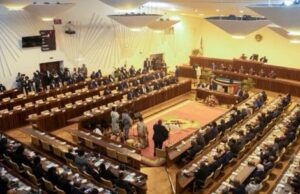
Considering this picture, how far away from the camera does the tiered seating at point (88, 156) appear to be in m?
10.8

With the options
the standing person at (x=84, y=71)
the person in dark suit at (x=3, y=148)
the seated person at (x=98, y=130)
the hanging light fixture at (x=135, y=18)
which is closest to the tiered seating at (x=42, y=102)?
the standing person at (x=84, y=71)

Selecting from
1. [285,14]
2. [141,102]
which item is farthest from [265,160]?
[141,102]

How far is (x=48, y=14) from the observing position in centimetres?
1584

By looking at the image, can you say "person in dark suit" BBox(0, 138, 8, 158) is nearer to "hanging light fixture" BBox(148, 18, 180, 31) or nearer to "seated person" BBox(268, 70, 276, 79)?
"hanging light fixture" BBox(148, 18, 180, 31)

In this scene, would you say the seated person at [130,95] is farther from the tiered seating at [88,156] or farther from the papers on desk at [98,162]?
the papers on desk at [98,162]

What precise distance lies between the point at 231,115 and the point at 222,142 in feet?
9.33

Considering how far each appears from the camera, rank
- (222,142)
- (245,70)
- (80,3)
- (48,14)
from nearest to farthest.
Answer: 1. (222,142)
2. (48,14)
3. (80,3)
4. (245,70)

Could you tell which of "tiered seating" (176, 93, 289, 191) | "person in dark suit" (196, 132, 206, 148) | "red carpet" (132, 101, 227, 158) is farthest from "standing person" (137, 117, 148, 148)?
"tiered seating" (176, 93, 289, 191)

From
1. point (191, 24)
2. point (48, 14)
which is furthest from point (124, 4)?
point (191, 24)

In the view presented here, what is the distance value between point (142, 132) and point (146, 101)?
19.1ft

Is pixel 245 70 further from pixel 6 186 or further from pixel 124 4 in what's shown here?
pixel 6 186

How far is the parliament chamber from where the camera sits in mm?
11195

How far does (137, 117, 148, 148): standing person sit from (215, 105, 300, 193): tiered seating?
15.5ft

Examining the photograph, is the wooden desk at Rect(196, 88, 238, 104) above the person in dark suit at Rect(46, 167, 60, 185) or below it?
above
